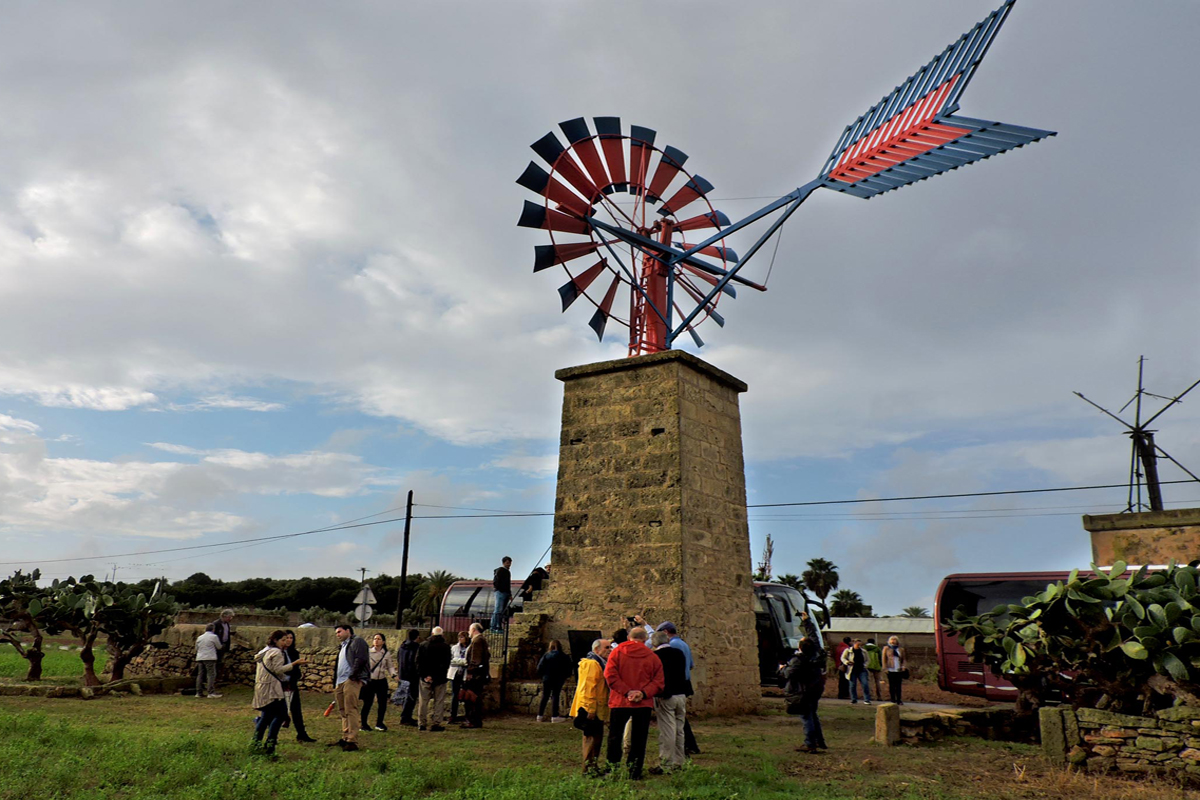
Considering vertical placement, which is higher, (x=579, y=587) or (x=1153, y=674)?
(x=579, y=587)

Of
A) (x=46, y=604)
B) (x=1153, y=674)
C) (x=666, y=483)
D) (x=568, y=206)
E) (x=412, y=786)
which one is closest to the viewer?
(x=412, y=786)

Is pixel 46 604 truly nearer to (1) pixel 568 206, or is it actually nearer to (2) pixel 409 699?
(2) pixel 409 699

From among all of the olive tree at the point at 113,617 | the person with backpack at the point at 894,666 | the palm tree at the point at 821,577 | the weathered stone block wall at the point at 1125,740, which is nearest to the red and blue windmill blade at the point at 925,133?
the weathered stone block wall at the point at 1125,740

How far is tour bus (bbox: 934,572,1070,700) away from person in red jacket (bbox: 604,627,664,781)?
10.5 meters

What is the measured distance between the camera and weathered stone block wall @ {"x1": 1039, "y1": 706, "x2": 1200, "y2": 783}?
7699mm

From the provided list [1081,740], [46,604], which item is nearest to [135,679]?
[46,604]

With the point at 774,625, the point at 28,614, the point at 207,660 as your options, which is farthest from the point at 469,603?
the point at 28,614

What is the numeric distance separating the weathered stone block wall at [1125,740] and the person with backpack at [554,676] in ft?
20.5

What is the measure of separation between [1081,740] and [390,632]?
37.5ft

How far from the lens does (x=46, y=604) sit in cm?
1562

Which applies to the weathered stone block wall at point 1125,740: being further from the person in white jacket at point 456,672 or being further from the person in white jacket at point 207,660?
the person in white jacket at point 207,660

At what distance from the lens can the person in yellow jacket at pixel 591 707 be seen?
25.4 feet

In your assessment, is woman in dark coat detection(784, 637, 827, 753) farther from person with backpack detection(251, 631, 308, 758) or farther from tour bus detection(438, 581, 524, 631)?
tour bus detection(438, 581, 524, 631)

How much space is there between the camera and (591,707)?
7.84 meters
